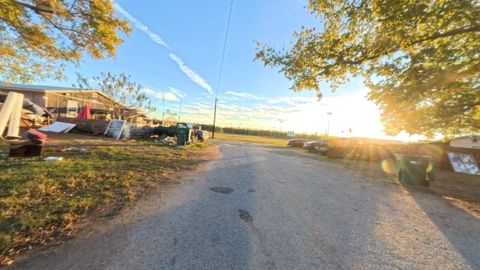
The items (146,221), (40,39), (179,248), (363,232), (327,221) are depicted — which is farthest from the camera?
(40,39)

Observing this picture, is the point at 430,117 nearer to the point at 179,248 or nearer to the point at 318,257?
the point at 318,257

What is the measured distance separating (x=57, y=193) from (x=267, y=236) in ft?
14.0

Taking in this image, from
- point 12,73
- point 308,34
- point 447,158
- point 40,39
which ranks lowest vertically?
point 447,158

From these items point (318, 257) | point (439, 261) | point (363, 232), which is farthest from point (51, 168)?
point (439, 261)

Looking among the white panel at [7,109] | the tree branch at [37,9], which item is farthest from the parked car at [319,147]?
the white panel at [7,109]

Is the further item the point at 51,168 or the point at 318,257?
the point at 51,168

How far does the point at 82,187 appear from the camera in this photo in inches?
199

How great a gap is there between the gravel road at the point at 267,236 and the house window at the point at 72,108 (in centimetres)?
2550

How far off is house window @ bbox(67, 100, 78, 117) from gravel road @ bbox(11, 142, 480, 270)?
25.5 meters

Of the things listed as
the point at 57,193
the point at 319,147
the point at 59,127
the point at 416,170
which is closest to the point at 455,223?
the point at 416,170

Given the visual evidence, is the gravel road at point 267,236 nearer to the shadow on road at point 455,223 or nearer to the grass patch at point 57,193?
the shadow on road at point 455,223

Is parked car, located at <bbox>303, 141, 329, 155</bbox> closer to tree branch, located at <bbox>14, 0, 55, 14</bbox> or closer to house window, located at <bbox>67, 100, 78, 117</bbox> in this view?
tree branch, located at <bbox>14, 0, 55, 14</bbox>

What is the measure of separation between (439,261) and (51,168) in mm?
8637

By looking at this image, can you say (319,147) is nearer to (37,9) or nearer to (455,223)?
(455,223)
